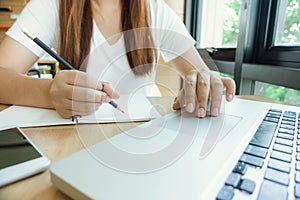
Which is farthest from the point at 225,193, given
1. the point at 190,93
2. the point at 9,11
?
the point at 9,11

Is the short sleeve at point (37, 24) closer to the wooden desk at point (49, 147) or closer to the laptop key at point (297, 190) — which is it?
the wooden desk at point (49, 147)

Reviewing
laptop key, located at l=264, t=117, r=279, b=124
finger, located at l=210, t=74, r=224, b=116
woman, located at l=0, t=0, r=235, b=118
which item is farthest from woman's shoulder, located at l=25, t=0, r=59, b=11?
laptop key, located at l=264, t=117, r=279, b=124

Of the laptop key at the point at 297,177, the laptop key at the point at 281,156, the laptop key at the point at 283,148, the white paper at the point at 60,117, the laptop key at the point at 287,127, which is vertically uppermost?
the laptop key at the point at 297,177

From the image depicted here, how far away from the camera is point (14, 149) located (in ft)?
0.78

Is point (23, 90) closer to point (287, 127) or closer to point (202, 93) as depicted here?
point (202, 93)

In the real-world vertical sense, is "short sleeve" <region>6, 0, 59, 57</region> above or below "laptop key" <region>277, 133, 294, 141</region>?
above

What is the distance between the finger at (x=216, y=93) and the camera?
376 millimetres

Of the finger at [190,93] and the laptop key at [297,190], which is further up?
the finger at [190,93]

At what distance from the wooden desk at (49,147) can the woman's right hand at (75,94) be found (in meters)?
0.04

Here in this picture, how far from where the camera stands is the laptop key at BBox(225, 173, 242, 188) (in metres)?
0.17

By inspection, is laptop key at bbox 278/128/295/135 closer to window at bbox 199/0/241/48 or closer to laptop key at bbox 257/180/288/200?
laptop key at bbox 257/180/288/200

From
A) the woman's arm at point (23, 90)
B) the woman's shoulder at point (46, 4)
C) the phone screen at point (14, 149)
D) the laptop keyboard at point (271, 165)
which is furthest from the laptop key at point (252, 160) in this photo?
the woman's shoulder at point (46, 4)

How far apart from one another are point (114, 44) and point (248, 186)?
647 millimetres

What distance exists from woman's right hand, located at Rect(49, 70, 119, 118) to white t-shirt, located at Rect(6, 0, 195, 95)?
21 centimetres
